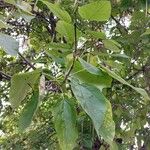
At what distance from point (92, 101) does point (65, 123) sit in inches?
2.5

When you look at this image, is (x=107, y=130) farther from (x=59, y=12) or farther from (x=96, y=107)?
(x=59, y=12)

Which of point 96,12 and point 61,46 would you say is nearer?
point 96,12

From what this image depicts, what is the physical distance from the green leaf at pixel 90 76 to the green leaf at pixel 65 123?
1.9 inches

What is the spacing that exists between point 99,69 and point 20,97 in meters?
0.14

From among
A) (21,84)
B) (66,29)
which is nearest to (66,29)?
(66,29)

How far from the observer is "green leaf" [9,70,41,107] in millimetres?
615

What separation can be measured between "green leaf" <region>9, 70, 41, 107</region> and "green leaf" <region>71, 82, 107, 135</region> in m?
0.06

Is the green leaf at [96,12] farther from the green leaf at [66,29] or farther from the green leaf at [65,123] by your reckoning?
the green leaf at [65,123]

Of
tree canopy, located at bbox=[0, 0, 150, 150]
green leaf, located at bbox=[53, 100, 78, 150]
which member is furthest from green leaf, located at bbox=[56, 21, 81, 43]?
green leaf, located at bbox=[53, 100, 78, 150]

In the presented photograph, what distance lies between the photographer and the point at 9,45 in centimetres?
57

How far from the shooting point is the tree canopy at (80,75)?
0.59 metres

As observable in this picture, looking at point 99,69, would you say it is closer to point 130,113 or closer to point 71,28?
point 71,28

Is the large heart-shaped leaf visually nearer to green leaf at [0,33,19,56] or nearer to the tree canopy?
the tree canopy

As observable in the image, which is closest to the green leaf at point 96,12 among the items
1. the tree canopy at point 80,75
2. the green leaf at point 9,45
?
the tree canopy at point 80,75
